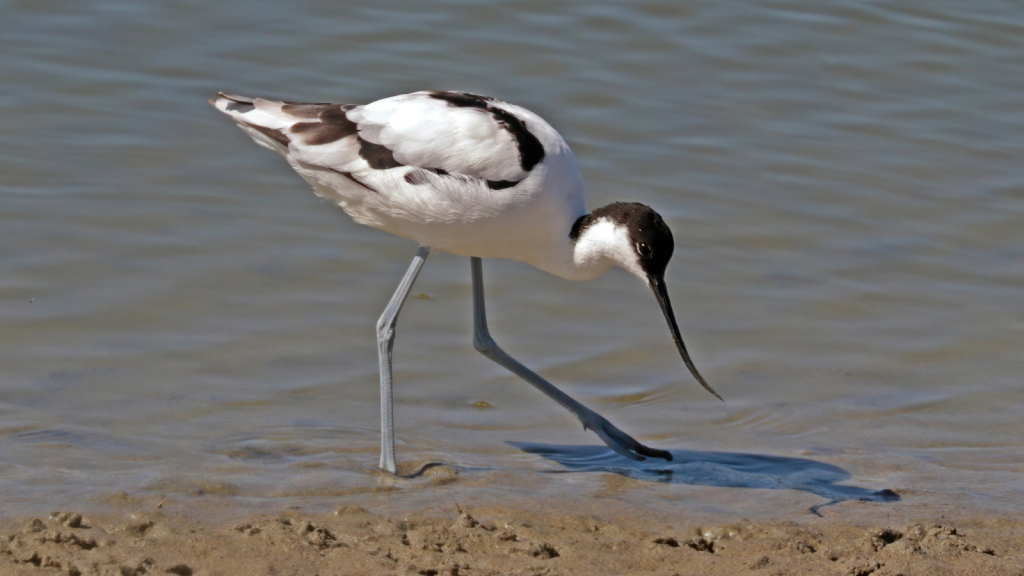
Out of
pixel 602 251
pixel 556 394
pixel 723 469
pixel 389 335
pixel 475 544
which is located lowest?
pixel 475 544

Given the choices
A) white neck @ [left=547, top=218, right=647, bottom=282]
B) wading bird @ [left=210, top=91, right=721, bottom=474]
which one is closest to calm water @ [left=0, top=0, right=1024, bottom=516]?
wading bird @ [left=210, top=91, right=721, bottom=474]

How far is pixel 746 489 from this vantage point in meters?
5.03

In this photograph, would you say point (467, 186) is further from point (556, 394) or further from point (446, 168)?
point (556, 394)

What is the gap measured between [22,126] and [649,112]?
4.14 meters

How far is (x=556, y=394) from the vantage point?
5.52 m

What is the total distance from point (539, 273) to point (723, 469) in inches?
86.9

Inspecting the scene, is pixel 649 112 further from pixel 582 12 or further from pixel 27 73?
pixel 27 73

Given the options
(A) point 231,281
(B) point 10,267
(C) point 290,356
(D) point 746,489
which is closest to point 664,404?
(D) point 746,489

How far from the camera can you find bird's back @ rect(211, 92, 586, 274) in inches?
199

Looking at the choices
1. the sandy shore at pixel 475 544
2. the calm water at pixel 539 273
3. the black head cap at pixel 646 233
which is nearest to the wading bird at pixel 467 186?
the black head cap at pixel 646 233

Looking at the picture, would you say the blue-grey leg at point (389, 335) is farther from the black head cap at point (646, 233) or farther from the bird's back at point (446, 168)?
the black head cap at point (646, 233)

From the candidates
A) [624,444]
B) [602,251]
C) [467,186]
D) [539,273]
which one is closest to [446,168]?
[467,186]

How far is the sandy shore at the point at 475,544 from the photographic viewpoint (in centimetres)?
392

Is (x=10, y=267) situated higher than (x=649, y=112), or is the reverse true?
(x=649, y=112)
